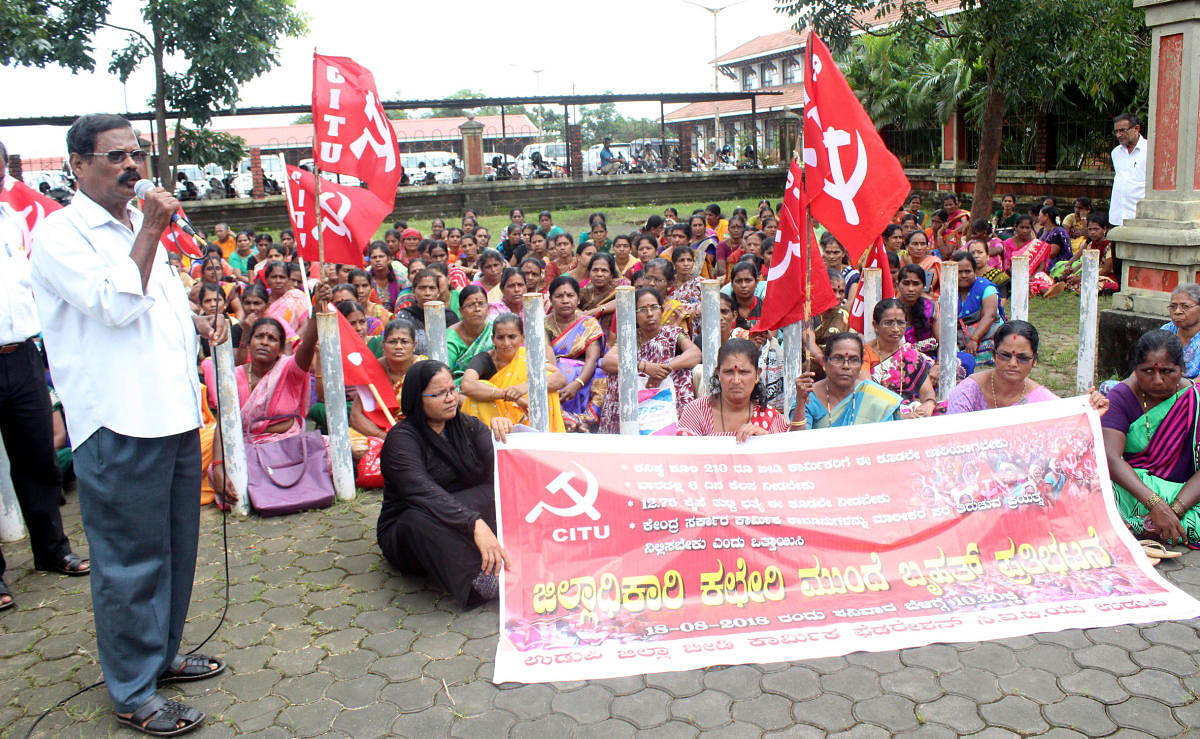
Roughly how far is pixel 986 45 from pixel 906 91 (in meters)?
9.06

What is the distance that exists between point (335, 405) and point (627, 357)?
1586mm

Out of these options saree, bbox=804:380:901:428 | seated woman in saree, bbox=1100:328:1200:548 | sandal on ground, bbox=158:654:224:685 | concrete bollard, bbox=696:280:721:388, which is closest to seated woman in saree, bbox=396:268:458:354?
concrete bollard, bbox=696:280:721:388

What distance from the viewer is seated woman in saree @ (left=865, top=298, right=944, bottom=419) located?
202 inches

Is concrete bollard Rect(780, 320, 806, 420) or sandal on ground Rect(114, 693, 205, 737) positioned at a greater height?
concrete bollard Rect(780, 320, 806, 420)

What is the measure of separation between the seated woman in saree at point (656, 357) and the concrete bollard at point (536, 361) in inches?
28.8

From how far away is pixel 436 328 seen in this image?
4.71 metres

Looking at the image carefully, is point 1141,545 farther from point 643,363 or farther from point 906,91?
point 906,91

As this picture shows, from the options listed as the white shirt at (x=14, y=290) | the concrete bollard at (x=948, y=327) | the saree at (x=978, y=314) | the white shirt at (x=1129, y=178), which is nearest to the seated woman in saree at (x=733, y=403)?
the concrete bollard at (x=948, y=327)

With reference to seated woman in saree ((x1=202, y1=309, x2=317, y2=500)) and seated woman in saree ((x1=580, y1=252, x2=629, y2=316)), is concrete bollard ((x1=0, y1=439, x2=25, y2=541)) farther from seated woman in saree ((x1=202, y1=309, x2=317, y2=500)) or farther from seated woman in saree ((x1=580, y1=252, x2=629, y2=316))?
seated woman in saree ((x1=580, y1=252, x2=629, y2=316))

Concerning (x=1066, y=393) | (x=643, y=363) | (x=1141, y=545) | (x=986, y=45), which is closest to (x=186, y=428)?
(x=643, y=363)

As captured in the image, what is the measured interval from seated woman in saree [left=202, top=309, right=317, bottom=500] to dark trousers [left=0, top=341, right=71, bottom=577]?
871 millimetres

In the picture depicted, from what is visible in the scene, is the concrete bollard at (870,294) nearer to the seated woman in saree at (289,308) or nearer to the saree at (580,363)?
the saree at (580,363)

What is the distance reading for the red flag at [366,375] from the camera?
5367 mm

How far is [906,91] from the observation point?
65.2 ft
